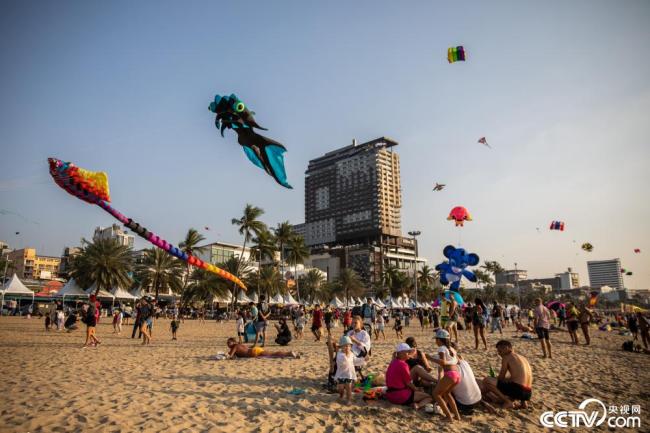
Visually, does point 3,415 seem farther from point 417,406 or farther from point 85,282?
point 85,282

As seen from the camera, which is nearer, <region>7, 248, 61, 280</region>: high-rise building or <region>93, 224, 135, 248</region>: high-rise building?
<region>7, 248, 61, 280</region>: high-rise building

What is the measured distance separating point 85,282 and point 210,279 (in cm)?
1507

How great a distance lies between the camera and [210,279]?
5016 centimetres

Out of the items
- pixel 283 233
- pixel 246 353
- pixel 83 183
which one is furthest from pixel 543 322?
pixel 283 233

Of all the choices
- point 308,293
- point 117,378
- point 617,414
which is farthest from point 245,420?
point 308,293

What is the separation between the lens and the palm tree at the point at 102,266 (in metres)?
37.5

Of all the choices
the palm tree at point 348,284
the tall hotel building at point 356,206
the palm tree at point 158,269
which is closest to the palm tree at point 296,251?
the palm tree at point 348,284

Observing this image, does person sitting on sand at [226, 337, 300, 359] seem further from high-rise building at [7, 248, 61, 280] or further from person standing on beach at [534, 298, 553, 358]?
high-rise building at [7, 248, 61, 280]

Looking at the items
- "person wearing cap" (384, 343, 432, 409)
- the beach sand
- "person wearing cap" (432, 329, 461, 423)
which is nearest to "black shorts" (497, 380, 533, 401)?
the beach sand

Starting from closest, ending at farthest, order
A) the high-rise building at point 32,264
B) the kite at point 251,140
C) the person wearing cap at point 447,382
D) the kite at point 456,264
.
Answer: the person wearing cap at point 447,382, the kite at point 251,140, the kite at point 456,264, the high-rise building at point 32,264

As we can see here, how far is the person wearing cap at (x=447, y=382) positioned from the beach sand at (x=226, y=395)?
0.73ft

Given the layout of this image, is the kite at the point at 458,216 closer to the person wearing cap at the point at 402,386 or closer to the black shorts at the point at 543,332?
Result: the black shorts at the point at 543,332

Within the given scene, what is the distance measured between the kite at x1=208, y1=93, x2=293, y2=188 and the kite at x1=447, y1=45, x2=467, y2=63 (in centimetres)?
883

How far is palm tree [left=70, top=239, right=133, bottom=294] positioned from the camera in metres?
37.5
